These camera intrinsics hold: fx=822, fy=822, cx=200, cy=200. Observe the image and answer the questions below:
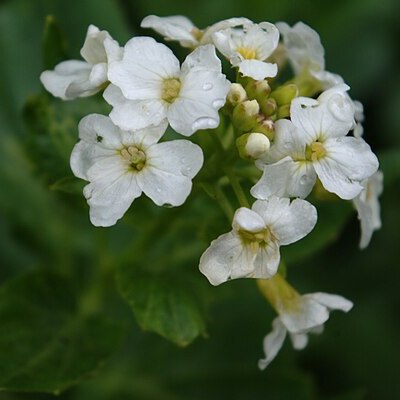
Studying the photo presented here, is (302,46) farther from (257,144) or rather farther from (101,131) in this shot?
(101,131)

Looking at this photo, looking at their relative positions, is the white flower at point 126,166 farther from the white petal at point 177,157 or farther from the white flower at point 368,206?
the white flower at point 368,206

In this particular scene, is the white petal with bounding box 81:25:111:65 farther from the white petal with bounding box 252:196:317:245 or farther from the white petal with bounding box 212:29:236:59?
the white petal with bounding box 252:196:317:245

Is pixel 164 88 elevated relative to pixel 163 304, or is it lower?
elevated

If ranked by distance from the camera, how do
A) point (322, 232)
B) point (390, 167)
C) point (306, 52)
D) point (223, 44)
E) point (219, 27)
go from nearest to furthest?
point (223, 44) < point (219, 27) < point (306, 52) < point (322, 232) < point (390, 167)

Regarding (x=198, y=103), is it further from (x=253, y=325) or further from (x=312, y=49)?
(x=253, y=325)

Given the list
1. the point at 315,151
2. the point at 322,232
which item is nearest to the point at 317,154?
the point at 315,151

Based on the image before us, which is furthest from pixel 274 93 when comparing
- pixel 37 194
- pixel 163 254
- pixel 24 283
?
pixel 37 194

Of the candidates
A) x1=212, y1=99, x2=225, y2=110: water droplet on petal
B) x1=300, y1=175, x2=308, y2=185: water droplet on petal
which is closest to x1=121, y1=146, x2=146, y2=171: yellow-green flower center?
x1=212, y1=99, x2=225, y2=110: water droplet on petal
